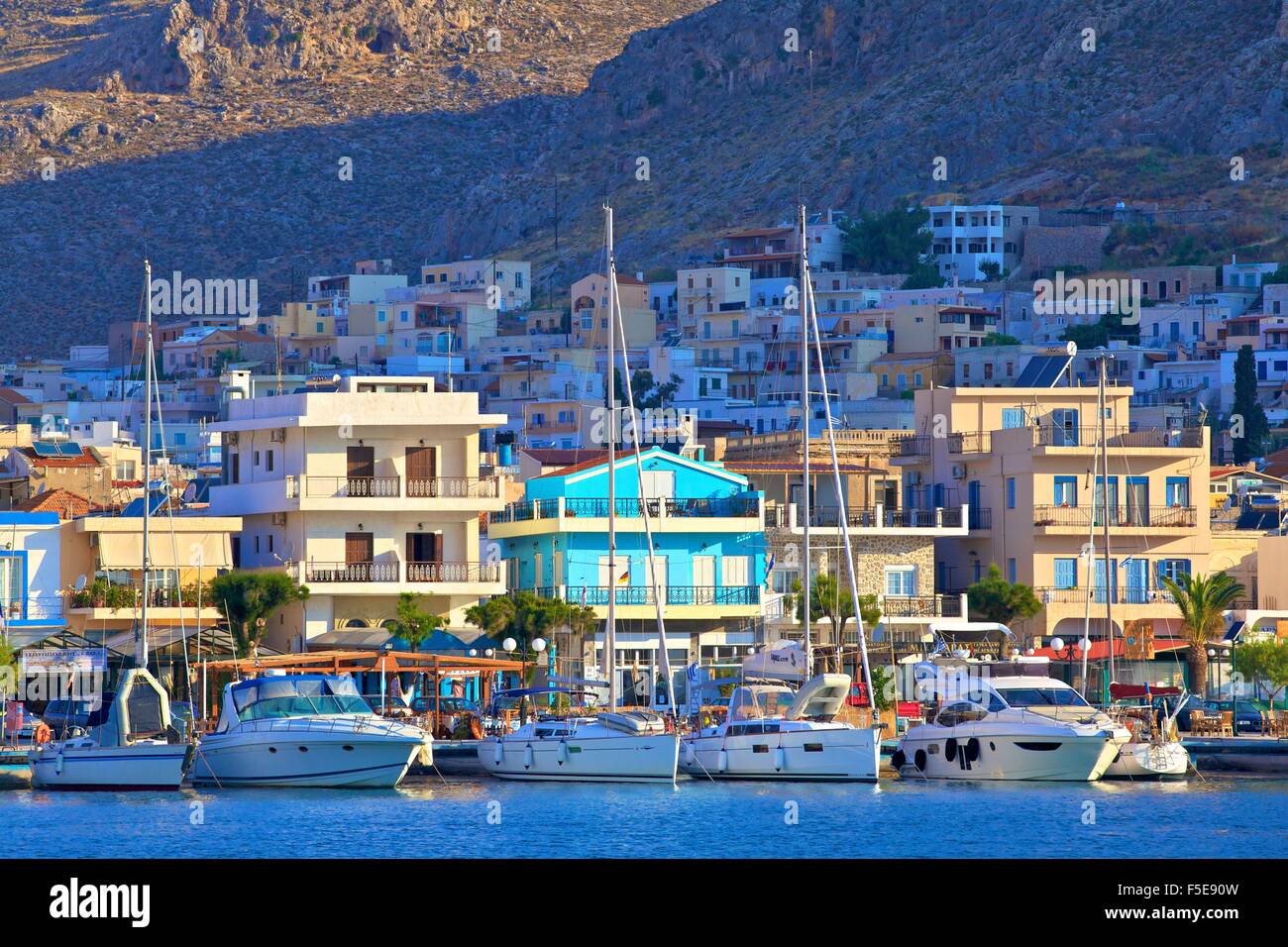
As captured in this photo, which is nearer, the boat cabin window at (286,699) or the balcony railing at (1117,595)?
the boat cabin window at (286,699)

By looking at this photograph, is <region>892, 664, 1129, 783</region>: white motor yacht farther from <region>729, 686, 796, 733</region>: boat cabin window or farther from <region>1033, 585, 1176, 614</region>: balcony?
<region>1033, 585, 1176, 614</region>: balcony

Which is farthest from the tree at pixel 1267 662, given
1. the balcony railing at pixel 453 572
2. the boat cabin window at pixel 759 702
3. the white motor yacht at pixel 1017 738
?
the balcony railing at pixel 453 572

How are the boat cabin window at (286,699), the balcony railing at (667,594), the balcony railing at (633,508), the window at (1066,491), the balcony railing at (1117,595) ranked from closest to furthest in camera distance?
the boat cabin window at (286,699) → the balcony railing at (667,594) → the balcony railing at (633,508) → the balcony railing at (1117,595) → the window at (1066,491)

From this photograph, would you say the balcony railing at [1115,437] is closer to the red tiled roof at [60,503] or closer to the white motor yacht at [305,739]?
the red tiled roof at [60,503]

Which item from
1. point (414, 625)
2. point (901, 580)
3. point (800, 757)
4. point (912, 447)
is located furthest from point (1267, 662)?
point (414, 625)

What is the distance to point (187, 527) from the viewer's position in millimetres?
55750

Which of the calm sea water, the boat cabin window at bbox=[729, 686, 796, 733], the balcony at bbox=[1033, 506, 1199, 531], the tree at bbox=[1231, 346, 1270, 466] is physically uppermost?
the tree at bbox=[1231, 346, 1270, 466]

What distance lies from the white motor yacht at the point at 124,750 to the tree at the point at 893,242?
133 metres

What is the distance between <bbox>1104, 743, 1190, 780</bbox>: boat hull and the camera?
45.9 metres

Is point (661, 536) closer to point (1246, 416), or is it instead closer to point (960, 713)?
point (960, 713)

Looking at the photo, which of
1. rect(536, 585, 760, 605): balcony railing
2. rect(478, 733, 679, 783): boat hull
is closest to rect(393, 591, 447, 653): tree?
rect(536, 585, 760, 605): balcony railing

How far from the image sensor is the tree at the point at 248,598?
5300 centimetres

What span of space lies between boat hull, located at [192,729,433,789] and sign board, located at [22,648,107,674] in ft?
30.6
